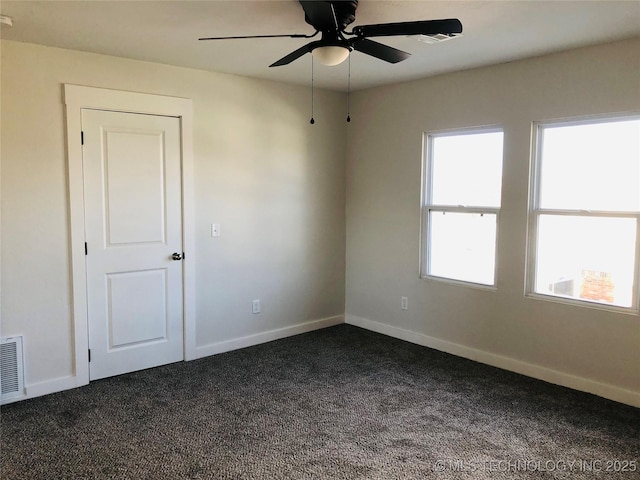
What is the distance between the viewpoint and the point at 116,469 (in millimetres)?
2531

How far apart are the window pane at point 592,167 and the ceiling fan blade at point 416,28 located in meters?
1.80

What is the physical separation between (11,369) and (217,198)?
2032 mm

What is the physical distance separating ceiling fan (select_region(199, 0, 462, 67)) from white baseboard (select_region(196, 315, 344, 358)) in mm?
2774

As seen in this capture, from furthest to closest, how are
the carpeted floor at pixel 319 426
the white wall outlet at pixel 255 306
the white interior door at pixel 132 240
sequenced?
the white wall outlet at pixel 255 306
the white interior door at pixel 132 240
the carpeted floor at pixel 319 426

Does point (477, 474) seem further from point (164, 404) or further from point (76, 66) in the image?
point (76, 66)

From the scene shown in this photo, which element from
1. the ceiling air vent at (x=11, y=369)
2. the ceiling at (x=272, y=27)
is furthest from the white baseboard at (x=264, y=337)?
the ceiling at (x=272, y=27)

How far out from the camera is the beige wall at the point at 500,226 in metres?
3.36

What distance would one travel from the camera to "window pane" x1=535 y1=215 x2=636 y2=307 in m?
3.33

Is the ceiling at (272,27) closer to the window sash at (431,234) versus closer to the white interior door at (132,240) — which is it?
the white interior door at (132,240)

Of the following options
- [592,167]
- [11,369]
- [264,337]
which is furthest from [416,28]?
[11,369]

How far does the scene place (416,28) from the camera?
2270 millimetres

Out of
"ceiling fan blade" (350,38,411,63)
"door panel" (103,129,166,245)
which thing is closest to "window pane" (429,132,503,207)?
"ceiling fan blade" (350,38,411,63)

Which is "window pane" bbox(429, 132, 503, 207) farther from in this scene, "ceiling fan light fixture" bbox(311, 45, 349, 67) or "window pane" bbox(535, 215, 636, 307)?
"ceiling fan light fixture" bbox(311, 45, 349, 67)

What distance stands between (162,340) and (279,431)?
1.60 m
